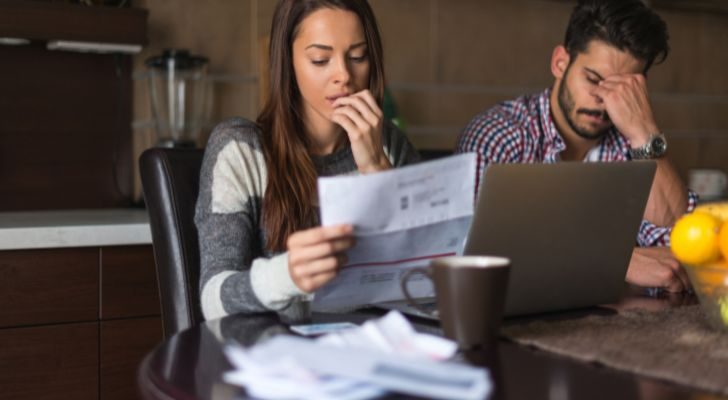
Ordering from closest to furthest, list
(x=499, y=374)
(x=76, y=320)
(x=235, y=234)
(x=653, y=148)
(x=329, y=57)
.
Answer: (x=499, y=374)
(x=235, y=234)
(x=329, y=57)
(x=653, y=148)
(x=76, y=320)

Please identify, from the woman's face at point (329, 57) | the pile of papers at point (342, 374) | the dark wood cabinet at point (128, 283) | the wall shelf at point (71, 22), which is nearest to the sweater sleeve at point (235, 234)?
the woman's face at point (329, 57)

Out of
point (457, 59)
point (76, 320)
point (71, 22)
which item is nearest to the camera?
point (76, 320)

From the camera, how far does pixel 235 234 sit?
1364 mm

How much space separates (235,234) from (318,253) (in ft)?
1.35

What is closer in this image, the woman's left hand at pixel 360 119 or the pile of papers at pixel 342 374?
the pile of papers at pixel 342 374

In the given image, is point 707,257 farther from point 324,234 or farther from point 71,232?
point 71,232

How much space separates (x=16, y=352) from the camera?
198 centimetres

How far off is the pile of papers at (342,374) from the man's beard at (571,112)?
4.67ft

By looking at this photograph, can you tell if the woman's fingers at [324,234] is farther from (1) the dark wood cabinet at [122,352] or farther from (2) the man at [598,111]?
(1) the dark wood cabinet at [122,352]

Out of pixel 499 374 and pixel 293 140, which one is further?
pixel 293 140

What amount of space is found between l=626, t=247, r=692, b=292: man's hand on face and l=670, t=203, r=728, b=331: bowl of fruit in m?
0.29

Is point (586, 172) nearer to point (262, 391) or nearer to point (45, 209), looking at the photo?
point (262, 391)

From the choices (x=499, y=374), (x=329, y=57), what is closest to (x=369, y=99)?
(x=329, y=57)

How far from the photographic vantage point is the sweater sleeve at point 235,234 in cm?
111
